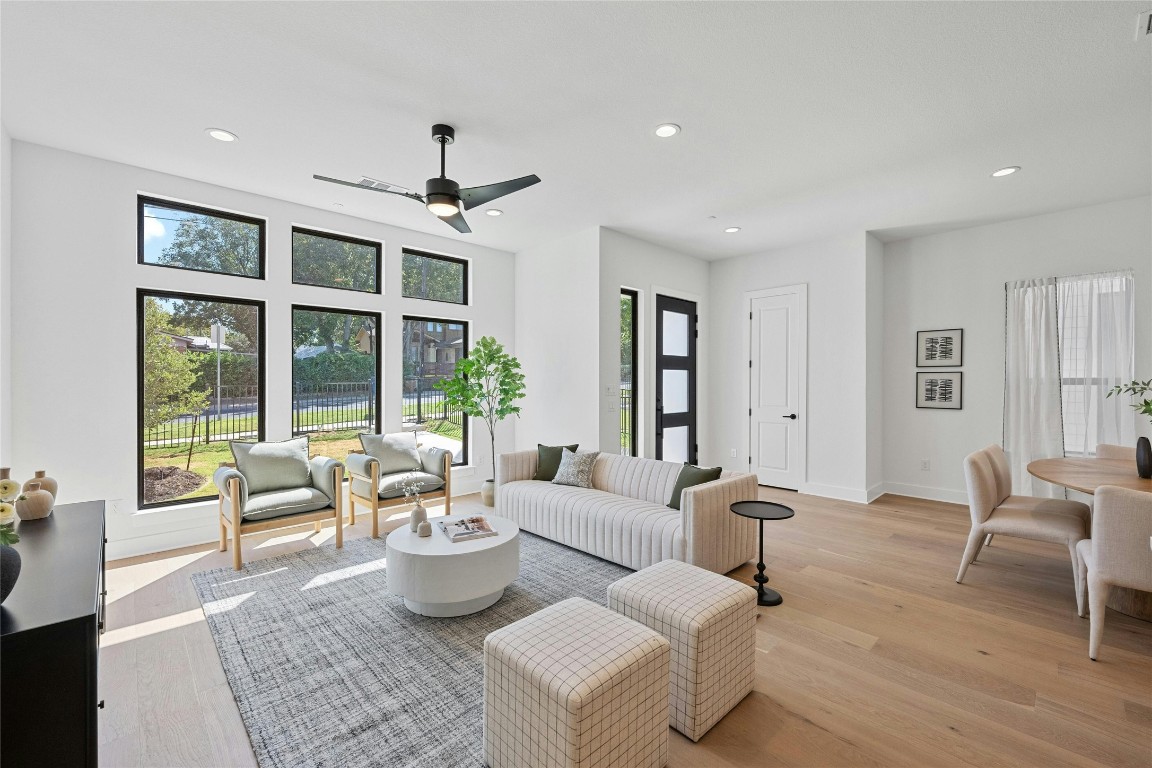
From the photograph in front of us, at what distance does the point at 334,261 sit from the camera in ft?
15.6

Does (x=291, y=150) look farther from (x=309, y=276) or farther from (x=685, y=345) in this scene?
(x=685, y=345)

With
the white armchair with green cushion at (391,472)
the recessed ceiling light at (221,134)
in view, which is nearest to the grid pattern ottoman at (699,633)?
the white armchair with green cushion at (391,472)

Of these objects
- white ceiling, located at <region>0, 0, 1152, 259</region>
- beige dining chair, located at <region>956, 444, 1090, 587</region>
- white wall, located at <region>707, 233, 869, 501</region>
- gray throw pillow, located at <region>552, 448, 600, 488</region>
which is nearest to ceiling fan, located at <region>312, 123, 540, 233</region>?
white ceiling, located at <region>0, 0, 1152, 259</region>

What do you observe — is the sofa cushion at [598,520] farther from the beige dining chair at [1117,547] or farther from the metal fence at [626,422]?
the beige dining chair at [1117,547]

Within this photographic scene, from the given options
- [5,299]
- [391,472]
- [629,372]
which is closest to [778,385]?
[629,372]

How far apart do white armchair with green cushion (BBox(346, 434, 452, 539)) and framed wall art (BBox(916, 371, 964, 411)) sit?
4989 mm

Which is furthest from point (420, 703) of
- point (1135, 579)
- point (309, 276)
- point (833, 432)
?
point (833, 432)

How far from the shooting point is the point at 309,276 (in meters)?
4.61

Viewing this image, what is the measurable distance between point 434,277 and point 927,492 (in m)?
5.82

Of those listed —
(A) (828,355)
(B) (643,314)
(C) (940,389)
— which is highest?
(B) (643,314)

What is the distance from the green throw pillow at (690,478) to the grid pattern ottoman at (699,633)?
125 centimetres

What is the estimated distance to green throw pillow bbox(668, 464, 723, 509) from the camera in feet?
11.1

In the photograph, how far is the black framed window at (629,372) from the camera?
5.62m

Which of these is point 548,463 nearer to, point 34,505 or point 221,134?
point 34,505
